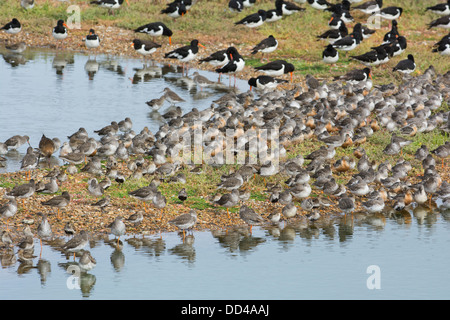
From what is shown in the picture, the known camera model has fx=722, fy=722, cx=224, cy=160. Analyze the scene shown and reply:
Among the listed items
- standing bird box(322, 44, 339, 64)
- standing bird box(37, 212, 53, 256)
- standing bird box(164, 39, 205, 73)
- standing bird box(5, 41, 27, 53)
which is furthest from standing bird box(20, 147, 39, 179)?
standing bird box(5, 41, 27, 53)

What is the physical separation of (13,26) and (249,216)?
1105 inches

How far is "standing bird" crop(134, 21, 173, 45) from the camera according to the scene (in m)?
40.5

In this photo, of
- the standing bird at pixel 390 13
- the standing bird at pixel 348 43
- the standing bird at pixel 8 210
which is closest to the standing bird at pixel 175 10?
the standing bird at pixel 348 43

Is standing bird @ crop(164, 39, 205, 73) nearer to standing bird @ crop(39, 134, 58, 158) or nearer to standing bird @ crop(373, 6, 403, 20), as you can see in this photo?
standing bird @ crop(373, 6, 403, 20)

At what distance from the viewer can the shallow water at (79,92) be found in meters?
27.0

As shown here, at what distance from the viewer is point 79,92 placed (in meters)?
32.2

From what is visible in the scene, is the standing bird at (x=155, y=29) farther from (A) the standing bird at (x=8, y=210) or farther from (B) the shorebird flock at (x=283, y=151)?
(A) the standing bird at (x=8, y=210)

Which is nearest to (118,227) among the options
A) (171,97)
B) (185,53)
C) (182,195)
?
(182,195)

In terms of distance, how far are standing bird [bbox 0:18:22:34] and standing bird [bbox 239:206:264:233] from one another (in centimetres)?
2761

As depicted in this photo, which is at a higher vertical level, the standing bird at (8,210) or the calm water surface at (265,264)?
the standing bird at (8,210)

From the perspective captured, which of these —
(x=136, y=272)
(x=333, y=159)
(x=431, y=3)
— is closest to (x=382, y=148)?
(x=333, y=159)

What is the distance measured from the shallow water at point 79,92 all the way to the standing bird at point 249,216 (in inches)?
301

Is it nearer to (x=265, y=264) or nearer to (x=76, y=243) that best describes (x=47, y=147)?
(x=76, y=243)

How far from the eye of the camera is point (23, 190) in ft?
59.7
